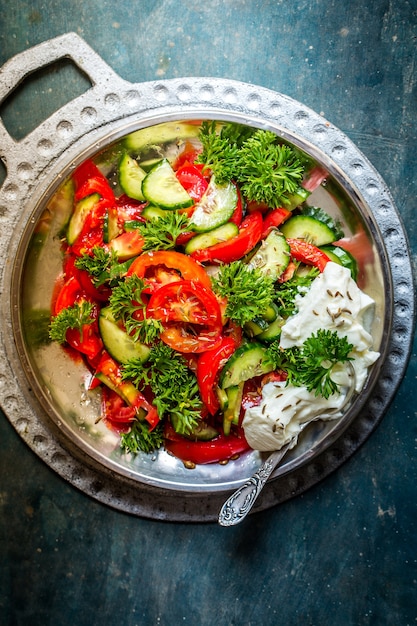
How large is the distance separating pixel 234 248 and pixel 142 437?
51 cm

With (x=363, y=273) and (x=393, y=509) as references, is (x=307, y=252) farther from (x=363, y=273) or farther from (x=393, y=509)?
(x=393, y=509)

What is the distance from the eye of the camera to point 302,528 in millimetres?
1665

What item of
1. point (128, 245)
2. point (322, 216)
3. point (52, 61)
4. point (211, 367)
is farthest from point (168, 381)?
point (52, 61)

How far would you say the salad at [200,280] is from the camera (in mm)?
1350

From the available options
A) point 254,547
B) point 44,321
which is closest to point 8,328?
point 44,321

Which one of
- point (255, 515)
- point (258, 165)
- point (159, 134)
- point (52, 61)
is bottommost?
point (255, 515)

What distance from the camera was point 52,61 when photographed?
1622mm

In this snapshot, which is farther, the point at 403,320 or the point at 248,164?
the point at 403,320

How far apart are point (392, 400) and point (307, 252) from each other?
0.51 metres

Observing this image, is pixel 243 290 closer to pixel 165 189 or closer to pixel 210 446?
pixel 165 189

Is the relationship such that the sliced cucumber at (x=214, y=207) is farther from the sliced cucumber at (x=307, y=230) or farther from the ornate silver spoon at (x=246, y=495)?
the ornate silver spoon at (x=246, y=495)

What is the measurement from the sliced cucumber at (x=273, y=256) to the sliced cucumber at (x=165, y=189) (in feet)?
0.64

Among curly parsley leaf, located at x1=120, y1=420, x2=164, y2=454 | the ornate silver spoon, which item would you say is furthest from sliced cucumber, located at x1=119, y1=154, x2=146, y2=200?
the ornate silver spoon

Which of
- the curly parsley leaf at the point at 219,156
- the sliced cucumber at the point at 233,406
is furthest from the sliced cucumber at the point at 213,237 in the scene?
the sliced cucumber at the point at 233,406
